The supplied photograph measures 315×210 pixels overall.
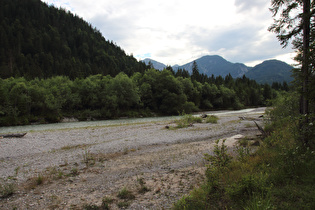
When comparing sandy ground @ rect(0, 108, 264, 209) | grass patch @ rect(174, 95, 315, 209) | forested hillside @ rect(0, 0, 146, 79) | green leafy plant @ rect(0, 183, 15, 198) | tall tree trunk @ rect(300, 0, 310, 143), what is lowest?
sandy ground @ rect(0, 108, 264, 209)

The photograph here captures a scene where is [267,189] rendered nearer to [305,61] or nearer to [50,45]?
[305,61]

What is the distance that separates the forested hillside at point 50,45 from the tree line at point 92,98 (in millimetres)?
25728

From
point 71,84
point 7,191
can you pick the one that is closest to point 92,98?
point 71,84

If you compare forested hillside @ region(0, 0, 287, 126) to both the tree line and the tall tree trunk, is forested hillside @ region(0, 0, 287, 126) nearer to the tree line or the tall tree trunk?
the tree line

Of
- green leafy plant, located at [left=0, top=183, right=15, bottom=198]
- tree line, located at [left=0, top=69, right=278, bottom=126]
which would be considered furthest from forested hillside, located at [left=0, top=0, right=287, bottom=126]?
green leafy plant, located at [left=0, top=183, right=15, bottom=198]

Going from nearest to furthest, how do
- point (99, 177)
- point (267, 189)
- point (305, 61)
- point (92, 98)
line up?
point (267, 189) < point (305, 61) < point (99, 177) < point (92, 98)

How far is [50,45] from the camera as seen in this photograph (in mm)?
139125

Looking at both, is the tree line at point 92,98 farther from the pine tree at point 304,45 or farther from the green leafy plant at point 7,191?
the green leafy plant at point 7,191

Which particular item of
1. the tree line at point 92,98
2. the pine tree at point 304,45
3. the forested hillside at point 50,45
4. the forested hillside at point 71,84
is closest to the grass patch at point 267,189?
the pine tree at point 304,45

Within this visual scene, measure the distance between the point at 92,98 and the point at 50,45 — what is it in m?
103

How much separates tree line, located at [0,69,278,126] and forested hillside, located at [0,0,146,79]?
2573 centimetres

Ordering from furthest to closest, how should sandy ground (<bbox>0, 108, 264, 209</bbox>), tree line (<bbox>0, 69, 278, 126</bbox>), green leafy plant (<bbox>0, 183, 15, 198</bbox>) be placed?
tree line (<bbox>0, 69, 278, 126</bbox>) → green leafy plant (<bbox>0, 183, 15, 198</bbox>) → sandy ground (<bbox>0, 108, 264, 209</bbox>)

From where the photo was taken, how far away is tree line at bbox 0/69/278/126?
1960 inches

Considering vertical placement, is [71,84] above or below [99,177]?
above
